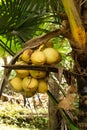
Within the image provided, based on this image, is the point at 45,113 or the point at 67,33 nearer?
the point at 67,33

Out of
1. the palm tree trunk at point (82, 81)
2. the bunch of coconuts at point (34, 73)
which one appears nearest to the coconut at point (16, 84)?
the bunch of coconuts at point (34, 73)

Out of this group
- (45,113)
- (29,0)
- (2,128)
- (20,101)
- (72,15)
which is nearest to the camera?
(72,15)

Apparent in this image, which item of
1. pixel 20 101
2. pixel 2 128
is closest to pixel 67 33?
pixel 2 128

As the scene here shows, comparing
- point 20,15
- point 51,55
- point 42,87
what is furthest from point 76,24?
point 20,15

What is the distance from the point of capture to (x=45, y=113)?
23.1ft

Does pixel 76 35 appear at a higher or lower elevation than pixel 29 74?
higher

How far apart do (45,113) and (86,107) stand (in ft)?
18.3

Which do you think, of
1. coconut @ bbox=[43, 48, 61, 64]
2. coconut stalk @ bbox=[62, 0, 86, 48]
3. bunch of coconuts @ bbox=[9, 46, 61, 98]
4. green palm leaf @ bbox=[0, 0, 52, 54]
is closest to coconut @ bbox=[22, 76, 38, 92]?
bunch of coconuts @ bbox=[9, 46, 61, 98]

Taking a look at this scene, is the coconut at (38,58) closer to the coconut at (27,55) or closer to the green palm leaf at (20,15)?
the coconut at (27,55)

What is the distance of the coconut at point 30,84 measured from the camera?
1.42 m

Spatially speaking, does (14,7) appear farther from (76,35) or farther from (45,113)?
(45,113)

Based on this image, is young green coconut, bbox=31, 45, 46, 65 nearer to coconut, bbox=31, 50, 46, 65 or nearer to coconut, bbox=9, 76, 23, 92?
coconut, bbox=31, 50, 46, 65

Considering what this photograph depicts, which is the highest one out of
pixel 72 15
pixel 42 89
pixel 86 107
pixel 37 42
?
pixel 72 15

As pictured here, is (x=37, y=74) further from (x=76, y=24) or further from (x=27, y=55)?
(x=76, y=24)
